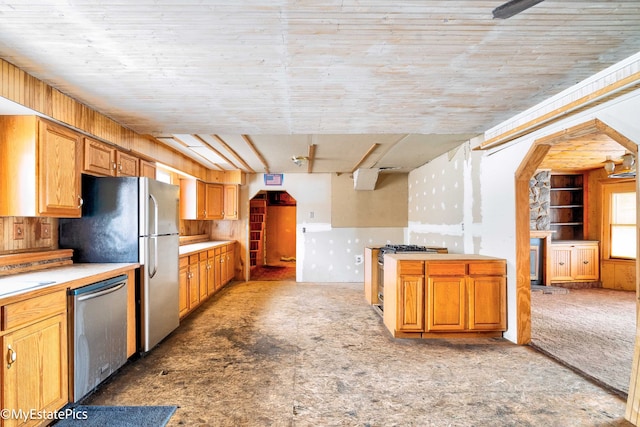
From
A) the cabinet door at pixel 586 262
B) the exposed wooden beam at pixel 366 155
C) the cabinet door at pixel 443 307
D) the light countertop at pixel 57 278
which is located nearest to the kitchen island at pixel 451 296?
the cabinet door at pixel 443 307

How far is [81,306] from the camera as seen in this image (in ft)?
7.46

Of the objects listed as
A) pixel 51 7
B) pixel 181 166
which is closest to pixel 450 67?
pixel 51 7

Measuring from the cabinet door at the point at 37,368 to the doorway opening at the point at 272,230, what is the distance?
23.3ft

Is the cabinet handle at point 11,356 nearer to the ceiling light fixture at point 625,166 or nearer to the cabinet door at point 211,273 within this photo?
the cabinet door at point 211,273

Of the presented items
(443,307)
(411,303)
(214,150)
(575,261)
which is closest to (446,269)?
(443,307)

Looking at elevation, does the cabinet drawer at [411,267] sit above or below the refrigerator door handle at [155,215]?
below

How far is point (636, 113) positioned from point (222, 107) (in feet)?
10.1

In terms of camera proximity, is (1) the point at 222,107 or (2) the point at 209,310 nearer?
(1) the point at 222,107

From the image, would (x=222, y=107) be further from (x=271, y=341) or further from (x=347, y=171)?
(x=347, y=171)

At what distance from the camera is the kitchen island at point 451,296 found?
349 centimetres

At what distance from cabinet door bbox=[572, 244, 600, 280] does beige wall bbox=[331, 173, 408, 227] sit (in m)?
3.29

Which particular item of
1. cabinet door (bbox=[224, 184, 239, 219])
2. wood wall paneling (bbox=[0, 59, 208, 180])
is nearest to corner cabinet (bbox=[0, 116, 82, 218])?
wood wall paneling (bbox=[0, 59, 208, 180])

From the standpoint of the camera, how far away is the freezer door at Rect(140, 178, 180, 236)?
3.12 meters

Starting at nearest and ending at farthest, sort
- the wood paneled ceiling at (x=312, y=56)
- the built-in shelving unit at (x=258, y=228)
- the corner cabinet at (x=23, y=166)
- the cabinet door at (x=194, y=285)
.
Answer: the wood paneled ceiling at (x=312, y=56) < the corner cabinet at (x=23, y=166) < the cabinet door at (x=194, y=285) < the built-in shelving unit at (x=258, y=228)
